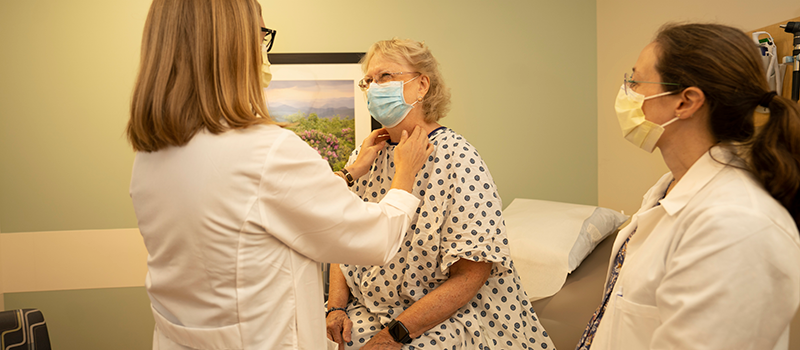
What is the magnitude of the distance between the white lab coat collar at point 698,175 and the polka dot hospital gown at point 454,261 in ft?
1.77

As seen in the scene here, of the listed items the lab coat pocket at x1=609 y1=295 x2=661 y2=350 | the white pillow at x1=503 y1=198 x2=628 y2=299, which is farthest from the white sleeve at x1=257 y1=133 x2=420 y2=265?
the white pillow at x1=503 y1=198 x2=628 y2=299

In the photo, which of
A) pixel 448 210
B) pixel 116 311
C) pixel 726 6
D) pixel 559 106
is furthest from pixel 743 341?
pixel 116 311

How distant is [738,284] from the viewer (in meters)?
0.74

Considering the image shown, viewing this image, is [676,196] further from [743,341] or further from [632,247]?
[743,341]

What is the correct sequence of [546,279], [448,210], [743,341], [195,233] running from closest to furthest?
[743,341] < [195,233] < [448,210] < [546,279]

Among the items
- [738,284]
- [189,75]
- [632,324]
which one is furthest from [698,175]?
[189,75]

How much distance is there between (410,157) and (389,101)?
281mm

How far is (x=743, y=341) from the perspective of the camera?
0.75 metres

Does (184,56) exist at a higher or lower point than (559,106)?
higher

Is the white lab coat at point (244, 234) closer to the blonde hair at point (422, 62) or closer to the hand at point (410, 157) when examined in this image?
the hand at point (410, 157)

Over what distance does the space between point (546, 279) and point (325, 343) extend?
124 cm

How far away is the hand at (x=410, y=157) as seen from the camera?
4.05 ft

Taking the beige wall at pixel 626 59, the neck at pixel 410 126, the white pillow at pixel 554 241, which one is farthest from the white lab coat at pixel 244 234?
the beige wall at pixel 626 59

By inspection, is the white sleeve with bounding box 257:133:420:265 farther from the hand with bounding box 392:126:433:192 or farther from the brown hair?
the brown hair
